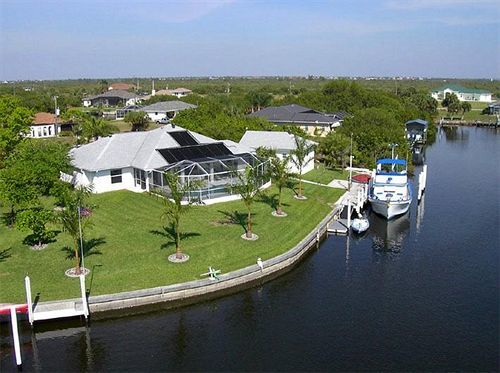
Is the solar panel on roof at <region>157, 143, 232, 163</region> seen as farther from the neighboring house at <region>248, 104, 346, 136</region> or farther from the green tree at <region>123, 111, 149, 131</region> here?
the green tree at <region>123, 111, 149, 131</region>

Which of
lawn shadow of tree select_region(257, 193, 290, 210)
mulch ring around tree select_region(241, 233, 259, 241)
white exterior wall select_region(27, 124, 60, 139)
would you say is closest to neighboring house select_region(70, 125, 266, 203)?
lawn shadow of tree select_region(257, 193, 290, 210)

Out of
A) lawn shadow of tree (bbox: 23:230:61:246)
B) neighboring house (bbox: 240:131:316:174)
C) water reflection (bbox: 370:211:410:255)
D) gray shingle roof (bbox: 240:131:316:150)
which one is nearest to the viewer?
lawn shadow of tree (bbox: 23:230:61:246)

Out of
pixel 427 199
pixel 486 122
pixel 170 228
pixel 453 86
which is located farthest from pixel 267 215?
pixel 453 86

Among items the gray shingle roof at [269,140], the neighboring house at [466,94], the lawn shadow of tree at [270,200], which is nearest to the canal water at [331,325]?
the lawn shadow of tree at [270,200]

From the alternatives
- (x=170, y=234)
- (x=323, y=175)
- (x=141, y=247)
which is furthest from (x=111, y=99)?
(x=141, y=247)

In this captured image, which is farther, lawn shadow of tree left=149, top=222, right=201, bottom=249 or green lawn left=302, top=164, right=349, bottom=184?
green lawn left=302, top=164, right=349, bottom=184

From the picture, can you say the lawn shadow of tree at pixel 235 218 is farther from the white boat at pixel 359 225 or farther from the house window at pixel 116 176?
the house window at pixel 116 176
